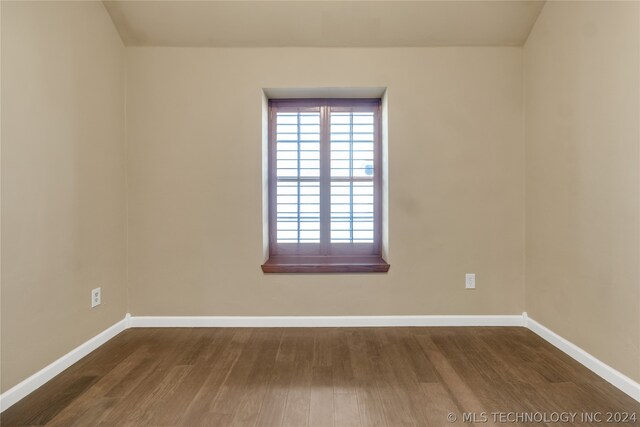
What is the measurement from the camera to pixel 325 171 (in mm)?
2986

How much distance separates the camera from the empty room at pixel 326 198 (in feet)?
6.27

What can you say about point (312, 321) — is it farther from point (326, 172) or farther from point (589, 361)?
point (589, 361)

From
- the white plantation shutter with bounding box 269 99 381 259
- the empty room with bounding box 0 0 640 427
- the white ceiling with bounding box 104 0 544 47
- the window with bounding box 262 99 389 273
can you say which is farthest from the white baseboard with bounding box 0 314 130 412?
the white ceiling with bounding box 104 0 544 47

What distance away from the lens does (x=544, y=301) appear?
254 cm

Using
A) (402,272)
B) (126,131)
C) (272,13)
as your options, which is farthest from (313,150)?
(126,131)

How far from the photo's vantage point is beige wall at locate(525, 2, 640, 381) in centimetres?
182

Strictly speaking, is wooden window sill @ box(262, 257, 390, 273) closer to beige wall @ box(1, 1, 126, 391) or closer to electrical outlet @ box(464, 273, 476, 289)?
electrical outlet @ box(464, 273, 476, 289)

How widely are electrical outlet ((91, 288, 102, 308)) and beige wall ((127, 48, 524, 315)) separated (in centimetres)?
34

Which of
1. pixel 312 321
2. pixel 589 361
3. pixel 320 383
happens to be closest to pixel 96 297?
pixel 312 321

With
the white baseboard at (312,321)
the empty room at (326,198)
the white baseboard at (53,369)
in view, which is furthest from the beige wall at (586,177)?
the white baseboard at (53,369)

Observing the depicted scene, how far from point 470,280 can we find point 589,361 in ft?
2.95

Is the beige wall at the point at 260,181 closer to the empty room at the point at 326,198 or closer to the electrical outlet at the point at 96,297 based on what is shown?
the empty room at the point at 326,198

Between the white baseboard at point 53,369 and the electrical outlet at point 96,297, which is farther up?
the electrical outlet at point 96,297

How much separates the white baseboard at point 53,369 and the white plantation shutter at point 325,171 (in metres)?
1.51
